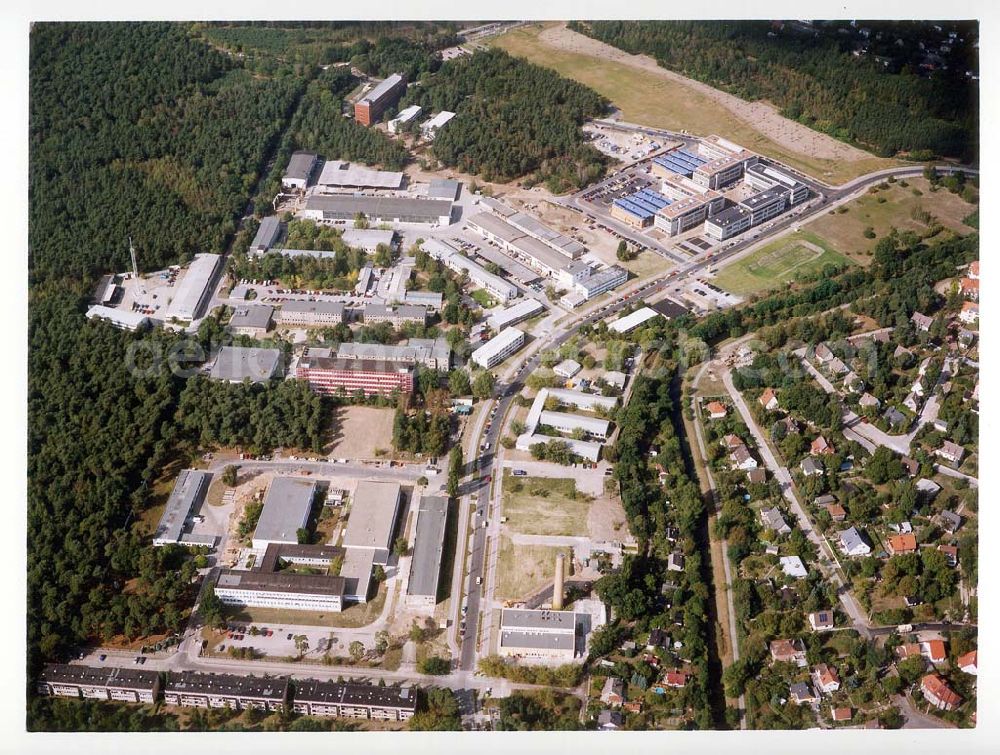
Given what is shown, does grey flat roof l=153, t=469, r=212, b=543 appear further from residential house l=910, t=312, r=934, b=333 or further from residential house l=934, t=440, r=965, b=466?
residential house l=910, t=312, r=934, b=333

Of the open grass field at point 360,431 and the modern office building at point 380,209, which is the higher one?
the modern office building at point 380,209

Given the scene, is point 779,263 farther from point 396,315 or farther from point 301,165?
point 301,165

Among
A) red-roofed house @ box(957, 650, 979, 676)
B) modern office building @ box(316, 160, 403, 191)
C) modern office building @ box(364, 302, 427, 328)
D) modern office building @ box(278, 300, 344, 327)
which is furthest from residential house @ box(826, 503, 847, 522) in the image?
modern office building @ box(316, 160, 403, 191)

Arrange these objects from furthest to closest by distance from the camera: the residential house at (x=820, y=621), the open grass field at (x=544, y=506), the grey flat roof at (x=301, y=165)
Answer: the grey flat roof at (x=301, y=165) < the open grass field at (x=544, y=506) < the residential house at (x=820, y=621)

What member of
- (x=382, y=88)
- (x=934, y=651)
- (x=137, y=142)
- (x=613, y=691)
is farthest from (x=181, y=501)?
(x=382, y=88)

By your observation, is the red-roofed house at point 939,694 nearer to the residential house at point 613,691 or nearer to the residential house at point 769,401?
the residential house at point 613,691

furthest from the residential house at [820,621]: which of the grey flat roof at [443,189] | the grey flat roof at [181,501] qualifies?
the grey flat roof at [443,189]
